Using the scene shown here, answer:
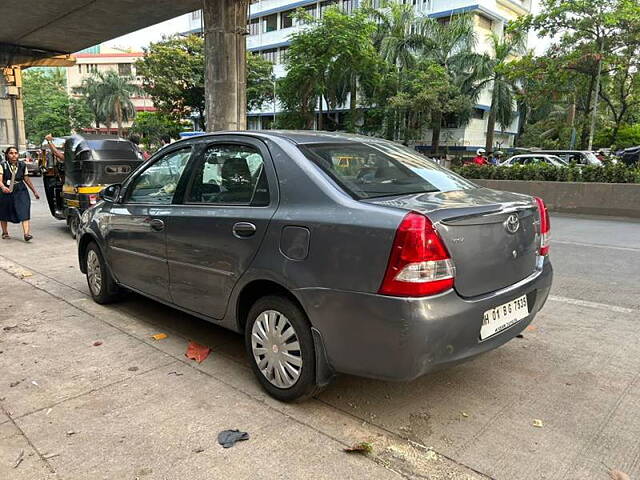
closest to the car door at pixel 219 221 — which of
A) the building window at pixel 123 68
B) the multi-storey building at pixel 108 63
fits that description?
the multi-storey building at pixel 108 63

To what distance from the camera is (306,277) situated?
9.00ft

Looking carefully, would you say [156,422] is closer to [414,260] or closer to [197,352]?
[197,352]

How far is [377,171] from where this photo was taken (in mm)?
3201

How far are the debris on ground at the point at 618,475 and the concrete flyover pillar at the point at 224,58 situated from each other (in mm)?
10137

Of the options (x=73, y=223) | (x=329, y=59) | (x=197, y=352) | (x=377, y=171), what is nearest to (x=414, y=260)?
(x=377, y=171)

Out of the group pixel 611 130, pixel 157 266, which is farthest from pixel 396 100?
pixel 157 266

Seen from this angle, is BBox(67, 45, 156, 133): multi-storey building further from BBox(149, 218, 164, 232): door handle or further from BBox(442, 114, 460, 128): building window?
BBox(149, 218, 164, 232): door handle

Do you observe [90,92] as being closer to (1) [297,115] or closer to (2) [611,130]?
(1) [297,115]

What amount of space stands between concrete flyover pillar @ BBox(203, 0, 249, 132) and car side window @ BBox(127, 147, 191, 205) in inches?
281

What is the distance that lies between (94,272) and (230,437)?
9.77 feet

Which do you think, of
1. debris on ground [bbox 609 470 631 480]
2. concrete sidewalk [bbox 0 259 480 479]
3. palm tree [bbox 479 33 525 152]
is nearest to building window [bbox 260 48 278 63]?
palm tree [bbox 479 33 525 152]

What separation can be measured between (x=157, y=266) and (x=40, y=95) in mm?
63691

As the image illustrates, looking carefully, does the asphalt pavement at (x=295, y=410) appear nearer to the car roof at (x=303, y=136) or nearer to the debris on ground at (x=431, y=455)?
the debris on ground at (x=431, y=455)

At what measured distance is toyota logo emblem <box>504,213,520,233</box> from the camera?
9.27 ft
